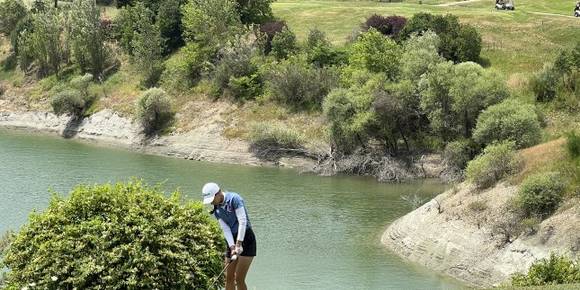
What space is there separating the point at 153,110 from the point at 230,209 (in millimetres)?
63219

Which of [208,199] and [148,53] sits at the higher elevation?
[208,199]

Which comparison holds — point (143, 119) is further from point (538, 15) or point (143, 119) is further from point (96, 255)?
point (96, 255)

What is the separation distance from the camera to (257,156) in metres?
72.6

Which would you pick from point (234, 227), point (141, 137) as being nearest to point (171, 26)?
point (141, 137)

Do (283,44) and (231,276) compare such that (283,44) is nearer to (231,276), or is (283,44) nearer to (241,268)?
(231,276)

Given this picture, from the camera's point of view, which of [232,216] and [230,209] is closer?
[230,209]

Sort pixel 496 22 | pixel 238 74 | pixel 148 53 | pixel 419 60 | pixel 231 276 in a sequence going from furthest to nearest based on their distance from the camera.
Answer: pixel 148 53, pixel 496 22, pixel 238 74, pixel 419 60, pixel 231 276

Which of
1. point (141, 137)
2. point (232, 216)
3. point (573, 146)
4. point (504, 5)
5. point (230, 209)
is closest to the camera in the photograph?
point (230, 209)

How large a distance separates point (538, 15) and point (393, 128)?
3151 cm

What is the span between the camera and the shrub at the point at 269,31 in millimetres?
88125

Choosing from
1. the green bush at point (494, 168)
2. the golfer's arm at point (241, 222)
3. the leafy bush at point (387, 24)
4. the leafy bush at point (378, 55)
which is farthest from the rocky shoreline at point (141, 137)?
the golfer's arm at point (241, 222)

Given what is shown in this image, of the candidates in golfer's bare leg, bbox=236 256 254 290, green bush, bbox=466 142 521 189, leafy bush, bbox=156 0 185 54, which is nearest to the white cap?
golfer's bare leg, bbox=236 256 254 290

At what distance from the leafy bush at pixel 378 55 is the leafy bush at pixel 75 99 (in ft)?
104

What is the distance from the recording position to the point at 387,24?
283 feet
